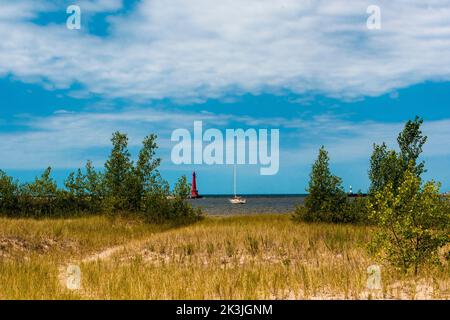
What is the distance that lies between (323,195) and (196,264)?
1663 centimetres

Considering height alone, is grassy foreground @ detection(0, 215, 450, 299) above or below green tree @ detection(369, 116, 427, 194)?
below

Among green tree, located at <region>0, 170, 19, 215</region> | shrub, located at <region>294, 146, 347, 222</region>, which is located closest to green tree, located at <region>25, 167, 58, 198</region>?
green tree, located at <region>0, 170, 19, 215</region>

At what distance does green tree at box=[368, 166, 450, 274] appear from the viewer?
15391 millimetres

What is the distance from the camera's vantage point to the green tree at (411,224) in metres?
15.4

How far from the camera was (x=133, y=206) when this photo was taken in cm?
3853

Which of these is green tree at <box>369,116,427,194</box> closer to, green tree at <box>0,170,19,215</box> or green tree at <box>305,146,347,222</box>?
green tree at <box>305,146,347,222</box>

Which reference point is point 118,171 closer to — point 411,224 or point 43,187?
point 43,187

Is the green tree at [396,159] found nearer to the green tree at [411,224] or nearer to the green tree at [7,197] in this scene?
the green tree at [411,224]

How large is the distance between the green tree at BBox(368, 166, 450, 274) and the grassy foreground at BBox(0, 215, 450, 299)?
0.55m

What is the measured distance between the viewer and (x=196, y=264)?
20141 mm

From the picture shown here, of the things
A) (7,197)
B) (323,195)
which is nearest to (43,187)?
(7,197)

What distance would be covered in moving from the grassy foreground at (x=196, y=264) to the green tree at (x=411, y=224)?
0.55 meters
